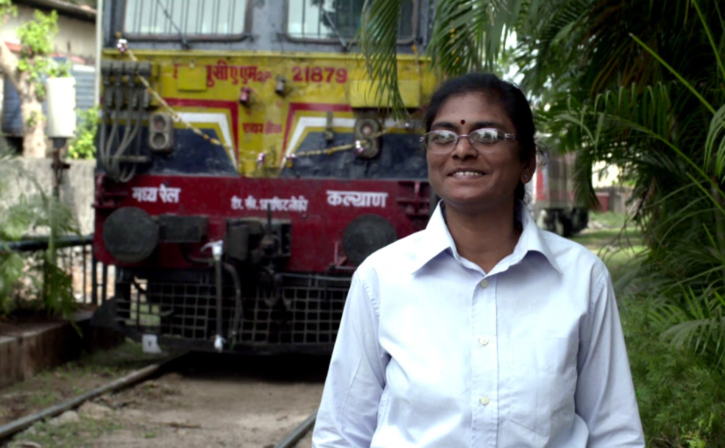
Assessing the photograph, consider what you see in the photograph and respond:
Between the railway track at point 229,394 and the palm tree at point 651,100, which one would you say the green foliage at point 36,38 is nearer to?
the railway track at point 229,394

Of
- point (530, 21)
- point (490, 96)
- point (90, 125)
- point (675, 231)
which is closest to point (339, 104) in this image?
point (530, 21)

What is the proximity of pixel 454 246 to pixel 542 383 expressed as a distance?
0.36m

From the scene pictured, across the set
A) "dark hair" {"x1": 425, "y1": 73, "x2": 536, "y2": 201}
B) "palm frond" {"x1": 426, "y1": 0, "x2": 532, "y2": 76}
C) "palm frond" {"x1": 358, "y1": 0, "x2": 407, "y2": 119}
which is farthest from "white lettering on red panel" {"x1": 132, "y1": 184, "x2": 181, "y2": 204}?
"dark hair" {"x1": 425, "y1": 73, "x2": 536, "y2": 201}

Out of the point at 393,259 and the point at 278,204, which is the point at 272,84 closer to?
the point at 278,204

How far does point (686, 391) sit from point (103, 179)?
193 inches

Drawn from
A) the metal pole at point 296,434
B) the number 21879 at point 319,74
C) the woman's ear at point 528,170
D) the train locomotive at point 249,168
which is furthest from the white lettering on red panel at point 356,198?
the woman's ear at point 528,170

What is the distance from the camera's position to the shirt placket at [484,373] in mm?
2096

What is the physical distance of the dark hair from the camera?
7.76 feet

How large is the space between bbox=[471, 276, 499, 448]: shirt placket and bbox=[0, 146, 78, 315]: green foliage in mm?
6382

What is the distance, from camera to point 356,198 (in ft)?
25.5

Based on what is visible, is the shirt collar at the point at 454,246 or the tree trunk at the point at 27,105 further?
the tree trunk at the point at 27,105

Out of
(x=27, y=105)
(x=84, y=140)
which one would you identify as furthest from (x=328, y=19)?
(x=84, y=140)

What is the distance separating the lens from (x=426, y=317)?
220cm

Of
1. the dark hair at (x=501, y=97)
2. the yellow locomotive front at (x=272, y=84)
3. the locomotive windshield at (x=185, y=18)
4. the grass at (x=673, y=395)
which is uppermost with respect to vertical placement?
the locomotive windshield at (x=185, y=18)
